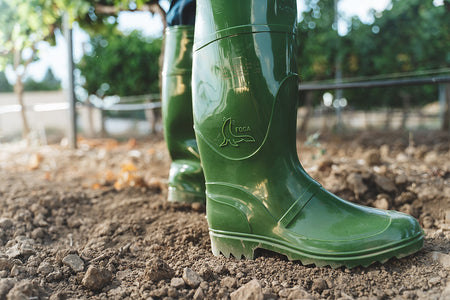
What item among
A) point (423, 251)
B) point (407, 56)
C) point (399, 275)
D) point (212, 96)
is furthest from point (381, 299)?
point (407, 56)

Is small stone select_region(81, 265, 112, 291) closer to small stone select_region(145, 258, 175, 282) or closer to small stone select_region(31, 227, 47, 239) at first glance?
small stone select_region(145, 258, 175, 282)

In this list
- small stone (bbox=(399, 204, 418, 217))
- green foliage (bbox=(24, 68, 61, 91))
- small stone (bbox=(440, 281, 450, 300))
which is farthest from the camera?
green foliage (bbox=(24, 68, 61, 91))

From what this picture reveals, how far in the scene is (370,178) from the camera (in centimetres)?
149

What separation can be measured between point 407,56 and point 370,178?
6182 mm

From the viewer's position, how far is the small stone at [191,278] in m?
0.81

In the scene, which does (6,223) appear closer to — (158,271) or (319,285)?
(158,271)

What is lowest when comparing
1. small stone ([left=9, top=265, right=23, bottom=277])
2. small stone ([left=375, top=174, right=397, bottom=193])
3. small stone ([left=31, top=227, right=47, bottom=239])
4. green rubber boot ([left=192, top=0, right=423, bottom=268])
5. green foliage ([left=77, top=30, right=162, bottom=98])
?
small stone ([left=31, top=227, right=47, bottom=239])

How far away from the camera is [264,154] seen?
0.93 metres

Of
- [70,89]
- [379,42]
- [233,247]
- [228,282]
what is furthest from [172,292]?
[379,42]

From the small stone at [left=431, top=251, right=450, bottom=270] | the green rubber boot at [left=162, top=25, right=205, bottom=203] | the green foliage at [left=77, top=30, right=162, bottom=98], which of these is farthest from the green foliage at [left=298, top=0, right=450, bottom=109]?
the small stone at [left=431, top=251, right=450, bottom=270]

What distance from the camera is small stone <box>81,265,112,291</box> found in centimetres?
82

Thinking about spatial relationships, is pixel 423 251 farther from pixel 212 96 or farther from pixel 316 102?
pixel 316 102

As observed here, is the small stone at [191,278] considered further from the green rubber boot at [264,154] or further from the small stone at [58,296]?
the small stone at [58,296]

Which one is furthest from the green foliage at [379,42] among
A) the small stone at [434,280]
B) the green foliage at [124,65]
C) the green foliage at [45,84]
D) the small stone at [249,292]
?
the green foliage at [45,84]
